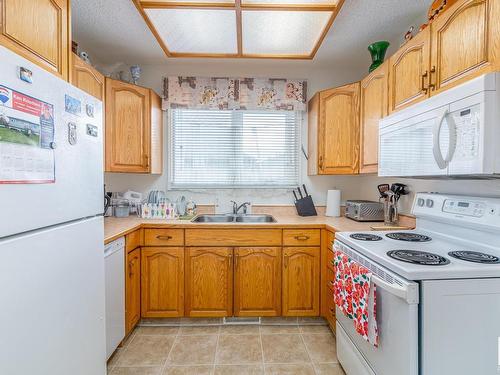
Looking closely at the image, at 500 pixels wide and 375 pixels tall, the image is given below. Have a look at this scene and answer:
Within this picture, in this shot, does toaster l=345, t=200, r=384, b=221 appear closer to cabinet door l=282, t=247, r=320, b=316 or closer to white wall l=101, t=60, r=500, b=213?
white wall l=101, t=60, r=500, b=213

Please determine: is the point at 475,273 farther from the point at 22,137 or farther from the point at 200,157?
the point at 200,157

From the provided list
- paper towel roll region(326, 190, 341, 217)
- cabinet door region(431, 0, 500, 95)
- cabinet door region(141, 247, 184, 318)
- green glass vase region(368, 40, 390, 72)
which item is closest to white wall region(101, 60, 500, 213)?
paper towel roll region(326, 190, 341, 217)

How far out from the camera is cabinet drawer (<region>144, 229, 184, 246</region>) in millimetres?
2189

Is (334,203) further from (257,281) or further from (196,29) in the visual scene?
(196,29)

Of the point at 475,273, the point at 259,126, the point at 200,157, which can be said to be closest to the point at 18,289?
the point at 475,273

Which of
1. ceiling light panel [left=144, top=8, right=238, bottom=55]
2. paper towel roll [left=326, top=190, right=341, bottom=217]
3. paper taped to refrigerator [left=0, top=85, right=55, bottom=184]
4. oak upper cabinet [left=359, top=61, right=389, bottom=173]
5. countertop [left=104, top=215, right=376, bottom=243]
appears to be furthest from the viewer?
paper towel roll [left=326, top=190, right=341, bottom=217]

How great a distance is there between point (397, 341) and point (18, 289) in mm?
1338

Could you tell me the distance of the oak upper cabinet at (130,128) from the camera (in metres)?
2.23

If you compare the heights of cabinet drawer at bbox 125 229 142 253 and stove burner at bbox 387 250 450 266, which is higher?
stove burner at bbox 387 250 450 266

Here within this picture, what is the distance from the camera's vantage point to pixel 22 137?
2.70ft

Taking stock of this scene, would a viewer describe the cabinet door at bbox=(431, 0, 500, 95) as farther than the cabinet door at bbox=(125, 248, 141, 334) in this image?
No

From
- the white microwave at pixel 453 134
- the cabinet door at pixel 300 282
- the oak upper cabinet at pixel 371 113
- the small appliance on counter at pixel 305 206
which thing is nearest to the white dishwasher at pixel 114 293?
the cabinet door at pixel 300 282

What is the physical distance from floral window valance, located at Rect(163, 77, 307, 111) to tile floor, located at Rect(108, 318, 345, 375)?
1978 mm

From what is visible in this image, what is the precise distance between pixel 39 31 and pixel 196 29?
3.44 ft
